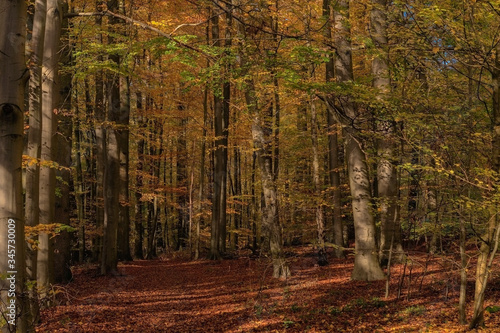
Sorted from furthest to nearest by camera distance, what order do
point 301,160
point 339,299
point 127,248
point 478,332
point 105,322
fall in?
point 301,160, point 127,248, point 339,299, point 105,322, point 478,332

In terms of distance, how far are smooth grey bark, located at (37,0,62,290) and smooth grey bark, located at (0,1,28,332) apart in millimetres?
4798

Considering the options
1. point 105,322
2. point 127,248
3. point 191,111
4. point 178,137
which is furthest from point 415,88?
point 178,137

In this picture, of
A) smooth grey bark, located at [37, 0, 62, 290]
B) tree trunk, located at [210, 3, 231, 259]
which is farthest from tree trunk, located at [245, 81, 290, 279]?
tree trunk, located at [210, 3, 231, 259]

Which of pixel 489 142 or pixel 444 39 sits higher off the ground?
pixel 444 39

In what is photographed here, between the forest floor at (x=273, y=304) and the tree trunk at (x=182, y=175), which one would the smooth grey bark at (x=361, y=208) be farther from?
the tree trunk at (x=182, y=175)

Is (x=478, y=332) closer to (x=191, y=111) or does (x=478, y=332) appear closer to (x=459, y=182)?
(x=459, y=182)

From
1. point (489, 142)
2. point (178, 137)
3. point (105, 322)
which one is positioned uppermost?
point (178, 137)

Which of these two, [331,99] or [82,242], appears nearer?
[331,99]

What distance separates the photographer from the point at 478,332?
5.92 metres

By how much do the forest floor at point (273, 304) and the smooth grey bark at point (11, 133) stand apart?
2326 millimetres

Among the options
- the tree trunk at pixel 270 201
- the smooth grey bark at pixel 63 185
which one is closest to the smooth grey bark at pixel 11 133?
the smooth grey bark at pixel 63 185

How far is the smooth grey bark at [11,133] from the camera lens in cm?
367

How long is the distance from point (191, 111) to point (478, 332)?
22.4 metres

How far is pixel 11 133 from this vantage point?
145 inches
